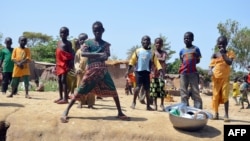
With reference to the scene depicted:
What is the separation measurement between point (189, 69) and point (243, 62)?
116ft

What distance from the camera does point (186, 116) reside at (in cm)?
571

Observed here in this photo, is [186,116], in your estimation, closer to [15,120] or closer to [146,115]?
[146,115]

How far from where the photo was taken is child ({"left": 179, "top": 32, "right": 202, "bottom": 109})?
6.48 metres

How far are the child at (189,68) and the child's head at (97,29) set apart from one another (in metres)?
1.66

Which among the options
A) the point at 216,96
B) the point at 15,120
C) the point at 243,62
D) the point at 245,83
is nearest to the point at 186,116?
the point at 216,96

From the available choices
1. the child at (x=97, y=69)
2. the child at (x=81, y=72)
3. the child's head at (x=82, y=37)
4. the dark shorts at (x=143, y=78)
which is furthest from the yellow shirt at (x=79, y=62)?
the child at (x=97, y=69)

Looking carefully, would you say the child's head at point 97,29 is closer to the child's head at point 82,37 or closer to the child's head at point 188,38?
Result: the child's head at point 188,38

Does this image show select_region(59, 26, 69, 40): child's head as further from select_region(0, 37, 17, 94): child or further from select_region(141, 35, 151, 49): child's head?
select_region(0, 37, 17, 94): child

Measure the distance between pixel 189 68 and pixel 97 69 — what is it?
1783 mm

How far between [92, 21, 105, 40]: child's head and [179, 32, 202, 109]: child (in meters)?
1.66

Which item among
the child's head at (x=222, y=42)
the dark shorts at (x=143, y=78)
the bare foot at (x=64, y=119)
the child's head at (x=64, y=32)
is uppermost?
the child's head at (x=64, y=32)

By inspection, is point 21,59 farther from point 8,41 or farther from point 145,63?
point 145,63

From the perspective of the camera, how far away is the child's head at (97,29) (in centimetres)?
582

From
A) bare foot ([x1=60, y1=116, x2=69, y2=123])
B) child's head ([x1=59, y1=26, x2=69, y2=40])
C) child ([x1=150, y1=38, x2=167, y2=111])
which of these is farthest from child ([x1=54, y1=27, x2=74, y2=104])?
child ([x1=150, y1=38, x2=167, y2=111])
